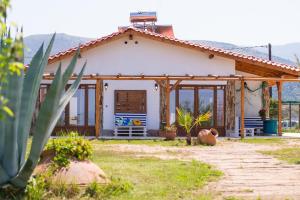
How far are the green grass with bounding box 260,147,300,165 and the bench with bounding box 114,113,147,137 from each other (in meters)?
6.87

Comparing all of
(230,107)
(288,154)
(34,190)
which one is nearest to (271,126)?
(230,107)

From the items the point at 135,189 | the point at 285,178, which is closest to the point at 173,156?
the point at 285,178

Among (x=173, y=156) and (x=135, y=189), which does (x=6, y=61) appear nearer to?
(x=135, y=189)

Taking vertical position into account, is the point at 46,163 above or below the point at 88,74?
below

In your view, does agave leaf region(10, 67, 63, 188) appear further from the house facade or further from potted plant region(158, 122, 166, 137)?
the house facade

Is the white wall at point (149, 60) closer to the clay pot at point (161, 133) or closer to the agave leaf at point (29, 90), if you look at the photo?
the clay pot at point (161, 133)

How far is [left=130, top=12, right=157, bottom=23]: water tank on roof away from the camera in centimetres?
3919

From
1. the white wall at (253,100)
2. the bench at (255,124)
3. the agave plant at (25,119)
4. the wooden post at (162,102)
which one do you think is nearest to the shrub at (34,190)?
the agave plant at (25,119)

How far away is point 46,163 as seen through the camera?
6871 millimetres

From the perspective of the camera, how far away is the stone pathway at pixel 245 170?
6.95 meters

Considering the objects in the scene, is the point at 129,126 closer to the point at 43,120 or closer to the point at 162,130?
the point at 162,130

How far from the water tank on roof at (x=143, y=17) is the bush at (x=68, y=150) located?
32.7 meters

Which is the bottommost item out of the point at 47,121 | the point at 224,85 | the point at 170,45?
the point at 47,121

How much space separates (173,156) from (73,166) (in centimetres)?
519
